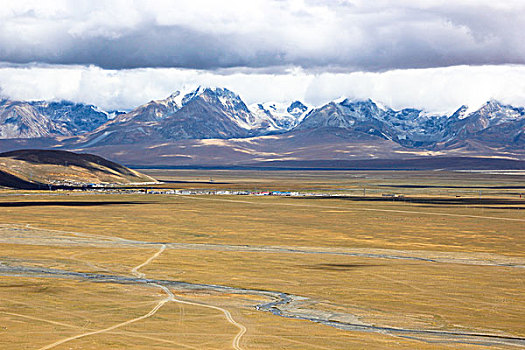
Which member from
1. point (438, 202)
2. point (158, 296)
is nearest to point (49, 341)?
point (158, 296)

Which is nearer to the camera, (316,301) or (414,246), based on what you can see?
(316,301)

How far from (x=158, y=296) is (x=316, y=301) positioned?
1197 centimetres

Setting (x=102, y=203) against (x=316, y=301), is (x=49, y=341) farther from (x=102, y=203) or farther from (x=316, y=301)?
(x=102, y=203)

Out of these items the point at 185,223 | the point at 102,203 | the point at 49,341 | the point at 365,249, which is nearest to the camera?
the point at 49,341

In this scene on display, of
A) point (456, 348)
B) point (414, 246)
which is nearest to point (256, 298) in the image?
point (456, 348)

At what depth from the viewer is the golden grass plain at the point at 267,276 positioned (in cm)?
4681

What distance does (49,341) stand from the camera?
43719 millimetres

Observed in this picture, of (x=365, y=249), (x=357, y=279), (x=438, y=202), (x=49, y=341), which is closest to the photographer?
(x=49, y=341)

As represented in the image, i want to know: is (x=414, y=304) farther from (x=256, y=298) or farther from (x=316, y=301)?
(x=256, y=298)

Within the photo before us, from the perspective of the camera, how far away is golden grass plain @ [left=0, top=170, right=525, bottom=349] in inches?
1843

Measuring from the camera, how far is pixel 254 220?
133500 millimetres

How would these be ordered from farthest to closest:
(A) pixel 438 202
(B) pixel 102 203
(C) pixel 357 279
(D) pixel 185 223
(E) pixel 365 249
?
1. (A) pixel 438 202
2. (B) pixel 102 203
3. (D) pixel 185 223
4. (E) pixel 365 249
5. (C) pixel 357 279

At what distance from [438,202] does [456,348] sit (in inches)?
5770

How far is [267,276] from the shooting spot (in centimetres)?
7081
